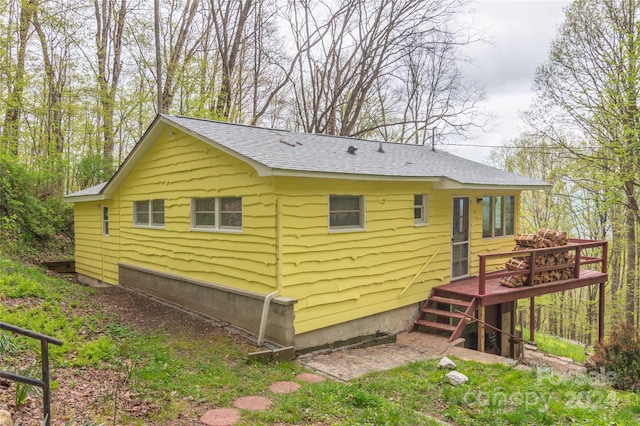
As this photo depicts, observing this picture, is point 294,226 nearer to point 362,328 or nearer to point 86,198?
point 362,328

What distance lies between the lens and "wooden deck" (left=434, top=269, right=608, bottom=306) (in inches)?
344

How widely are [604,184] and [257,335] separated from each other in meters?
15.2

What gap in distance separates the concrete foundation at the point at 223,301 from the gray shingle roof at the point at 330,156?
7.84 ft

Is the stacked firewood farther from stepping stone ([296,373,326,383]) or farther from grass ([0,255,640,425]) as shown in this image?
stepping stone ([296,373,326,383])

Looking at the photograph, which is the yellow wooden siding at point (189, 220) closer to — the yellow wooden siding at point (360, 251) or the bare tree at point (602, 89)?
the yellow wooden siding at point (360, 251)

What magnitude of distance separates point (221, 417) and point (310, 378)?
169 cm

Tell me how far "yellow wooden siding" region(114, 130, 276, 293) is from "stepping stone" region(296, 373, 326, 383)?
1.54 meters

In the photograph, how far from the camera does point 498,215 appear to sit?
11617 millimetres

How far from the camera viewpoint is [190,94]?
20.4 metres

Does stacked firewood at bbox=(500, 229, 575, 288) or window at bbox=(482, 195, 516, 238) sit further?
window at bbox=(482, 195, 516, 238)

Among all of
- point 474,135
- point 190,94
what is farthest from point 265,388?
point 474,135

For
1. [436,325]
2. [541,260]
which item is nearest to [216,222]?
[436,325]

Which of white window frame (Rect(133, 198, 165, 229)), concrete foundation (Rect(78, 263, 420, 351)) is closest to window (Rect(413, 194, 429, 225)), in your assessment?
concrete foundation (Rect(78, 263, 420, 351))

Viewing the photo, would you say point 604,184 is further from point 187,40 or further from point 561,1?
point 187,40
